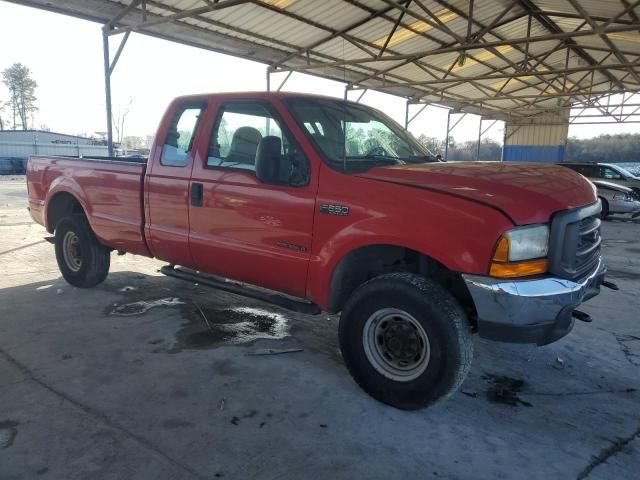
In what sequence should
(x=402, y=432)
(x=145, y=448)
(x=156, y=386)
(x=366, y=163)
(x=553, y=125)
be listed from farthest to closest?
1. (x=553, y=125)
2. (x=366, y=163)
3. (x=156, y=386)
4. (x=402, y=432)
5. (x=145, y=448)

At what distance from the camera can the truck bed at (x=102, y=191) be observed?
4.54 metres

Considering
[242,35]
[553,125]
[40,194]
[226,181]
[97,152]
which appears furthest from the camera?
[97,152]

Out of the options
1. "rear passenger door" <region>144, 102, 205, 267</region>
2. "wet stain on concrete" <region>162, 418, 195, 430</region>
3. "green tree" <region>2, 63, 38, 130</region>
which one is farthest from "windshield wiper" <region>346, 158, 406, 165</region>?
"green tree" <region>2, 63, 38, 130</region>

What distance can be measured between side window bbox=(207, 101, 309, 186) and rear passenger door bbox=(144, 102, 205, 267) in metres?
0.28

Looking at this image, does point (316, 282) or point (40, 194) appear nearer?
point (316, 282)

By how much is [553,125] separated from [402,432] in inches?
1248

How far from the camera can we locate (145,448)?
101 inches

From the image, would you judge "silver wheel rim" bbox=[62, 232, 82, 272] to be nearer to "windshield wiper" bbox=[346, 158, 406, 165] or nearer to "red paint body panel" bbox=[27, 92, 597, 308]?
"red paint body panel" bbox=[27, 92, 597, 308]

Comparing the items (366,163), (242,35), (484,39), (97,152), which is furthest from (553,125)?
(97,152)

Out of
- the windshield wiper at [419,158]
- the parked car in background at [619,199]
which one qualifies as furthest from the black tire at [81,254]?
the parked car in background at [619,199]

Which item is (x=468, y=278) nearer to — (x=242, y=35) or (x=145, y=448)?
(x=145, y=448)

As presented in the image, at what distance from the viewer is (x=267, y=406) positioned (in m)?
3.03

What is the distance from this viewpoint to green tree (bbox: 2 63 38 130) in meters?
66.6

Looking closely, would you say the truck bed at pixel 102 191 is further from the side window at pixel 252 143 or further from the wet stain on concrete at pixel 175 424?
the wet stain on concrete at pixel 175 424
